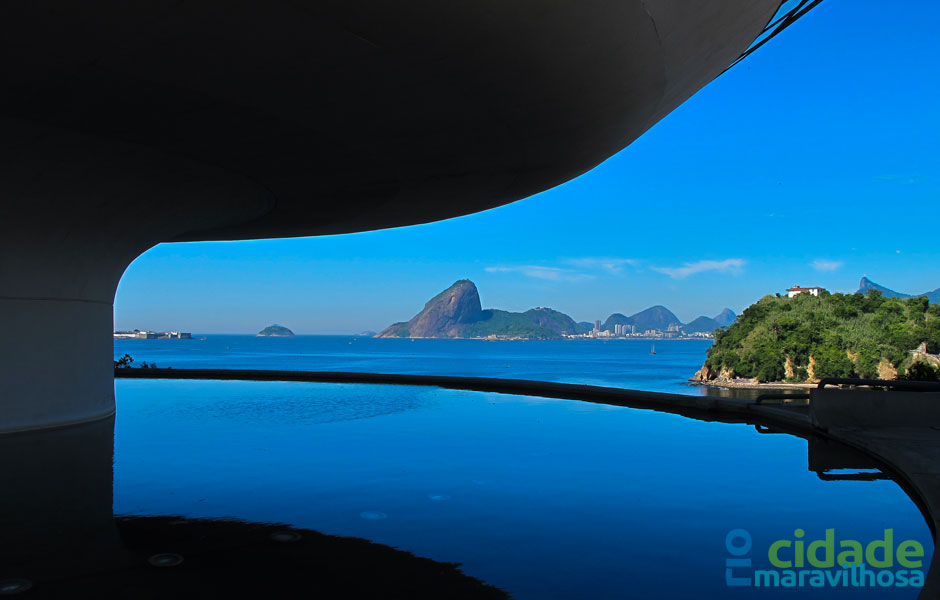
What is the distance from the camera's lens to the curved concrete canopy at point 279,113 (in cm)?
523

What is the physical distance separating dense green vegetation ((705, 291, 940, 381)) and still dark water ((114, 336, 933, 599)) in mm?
118841

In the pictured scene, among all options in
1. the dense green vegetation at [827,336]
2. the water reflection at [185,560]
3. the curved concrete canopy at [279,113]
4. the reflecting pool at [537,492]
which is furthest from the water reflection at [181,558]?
the dense green vegetation at [827,336]

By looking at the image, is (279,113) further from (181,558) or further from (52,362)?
(52,362)

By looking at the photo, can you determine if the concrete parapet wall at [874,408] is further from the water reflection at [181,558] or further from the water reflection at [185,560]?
→ the water reflection at [185,560]

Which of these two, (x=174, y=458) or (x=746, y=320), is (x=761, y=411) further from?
(x=746, y=320)

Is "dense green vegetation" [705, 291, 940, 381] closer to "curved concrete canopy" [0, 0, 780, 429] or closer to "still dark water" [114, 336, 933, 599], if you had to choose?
"still dark water" [114, 336, 933, 599]

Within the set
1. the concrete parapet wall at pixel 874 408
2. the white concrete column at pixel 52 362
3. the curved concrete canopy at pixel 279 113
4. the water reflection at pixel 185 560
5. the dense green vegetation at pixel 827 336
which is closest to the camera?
the water reflection at pixel 185 560

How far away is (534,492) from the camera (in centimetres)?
700

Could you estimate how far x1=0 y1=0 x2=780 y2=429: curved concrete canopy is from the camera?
5.23 metres

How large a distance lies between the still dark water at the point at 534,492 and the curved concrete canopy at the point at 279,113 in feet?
11.2

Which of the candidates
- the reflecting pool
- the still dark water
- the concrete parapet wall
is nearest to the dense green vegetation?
the concrete parapet wall

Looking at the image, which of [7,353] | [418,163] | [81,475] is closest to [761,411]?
[418,163]

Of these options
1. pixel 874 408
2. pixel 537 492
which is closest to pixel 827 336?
pixel 874 408

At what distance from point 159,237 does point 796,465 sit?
44.2 feet
